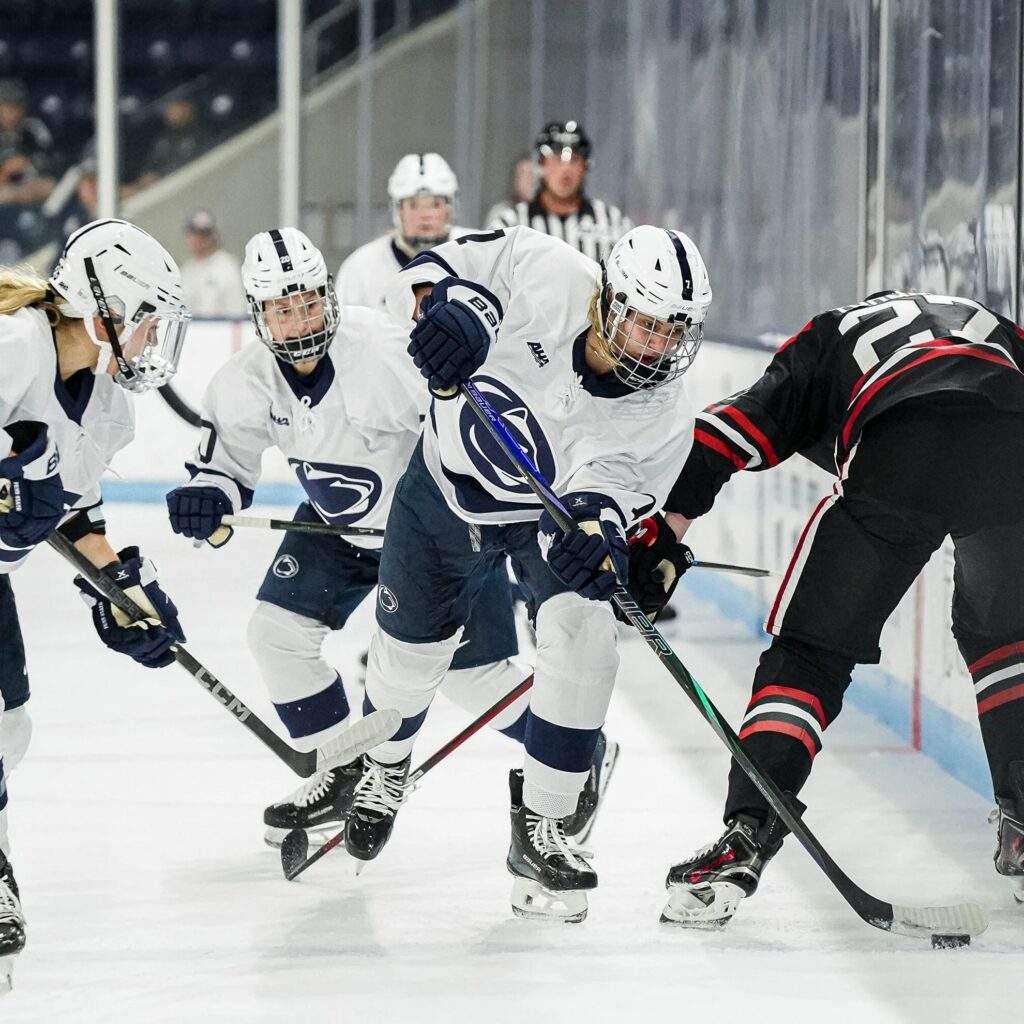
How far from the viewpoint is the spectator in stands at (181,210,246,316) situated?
8430mm

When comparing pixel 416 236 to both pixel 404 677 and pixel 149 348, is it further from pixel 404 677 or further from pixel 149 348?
pixel 149 348

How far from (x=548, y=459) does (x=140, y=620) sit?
0.62 meters

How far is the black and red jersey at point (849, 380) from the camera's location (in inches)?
99.2

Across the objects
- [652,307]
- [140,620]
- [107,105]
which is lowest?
[140,620]

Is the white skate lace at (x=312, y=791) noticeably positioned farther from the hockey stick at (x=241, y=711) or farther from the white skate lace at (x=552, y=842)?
the white skate lace at (x=552, y=842)

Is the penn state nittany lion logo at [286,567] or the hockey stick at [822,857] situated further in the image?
the penn state nittany lion logo at [286,567]

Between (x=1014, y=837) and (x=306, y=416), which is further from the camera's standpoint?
(x=306, y=416)

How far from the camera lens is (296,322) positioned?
2758 millimetres

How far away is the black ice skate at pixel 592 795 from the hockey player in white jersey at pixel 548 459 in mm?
311

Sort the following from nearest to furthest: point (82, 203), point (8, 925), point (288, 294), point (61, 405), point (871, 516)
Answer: point (8, 925), point (61, 405), point (871, 516), point (288, 294), point (82, 203)

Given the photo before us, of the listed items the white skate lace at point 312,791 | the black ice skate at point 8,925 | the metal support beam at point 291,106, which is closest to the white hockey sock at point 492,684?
the white skate lace at point 312,791

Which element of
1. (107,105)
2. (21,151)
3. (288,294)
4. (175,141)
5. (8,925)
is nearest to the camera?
(8,925)

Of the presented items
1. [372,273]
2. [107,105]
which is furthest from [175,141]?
[372,273]

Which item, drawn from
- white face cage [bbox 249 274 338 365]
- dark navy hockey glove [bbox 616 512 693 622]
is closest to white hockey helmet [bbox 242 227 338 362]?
white face cage [bbox 249 274 338 365]
